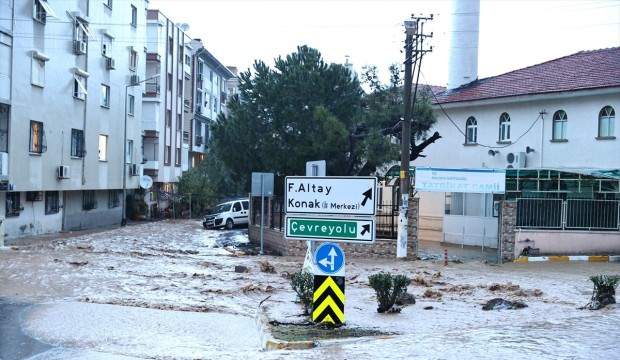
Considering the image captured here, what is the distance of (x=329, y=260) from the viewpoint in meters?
9.41

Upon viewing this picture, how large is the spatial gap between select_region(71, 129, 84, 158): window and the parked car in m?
9.46

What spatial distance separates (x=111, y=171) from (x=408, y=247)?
887 inches

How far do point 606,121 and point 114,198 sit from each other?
30.1 metres

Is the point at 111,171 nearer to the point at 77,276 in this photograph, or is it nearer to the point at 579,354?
the point at 77,276

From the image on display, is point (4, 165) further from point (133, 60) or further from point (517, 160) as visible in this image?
point (517, 160)

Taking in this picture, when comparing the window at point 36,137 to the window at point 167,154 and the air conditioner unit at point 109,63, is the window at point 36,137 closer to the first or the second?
the air conditioner unit at point 109,63

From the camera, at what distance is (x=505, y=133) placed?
3141 cm

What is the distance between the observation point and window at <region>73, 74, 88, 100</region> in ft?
109

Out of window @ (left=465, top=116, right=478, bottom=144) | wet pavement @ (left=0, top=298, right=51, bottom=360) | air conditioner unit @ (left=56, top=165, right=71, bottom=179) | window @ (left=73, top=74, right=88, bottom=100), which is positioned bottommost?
wet pavement @ (left=0, top=298, right=51, bottom=360)

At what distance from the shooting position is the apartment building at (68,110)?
89.2ft

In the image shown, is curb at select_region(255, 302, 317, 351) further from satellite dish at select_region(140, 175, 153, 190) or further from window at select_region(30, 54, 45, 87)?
satellite dish at select_region(140, 175, 153, 190)

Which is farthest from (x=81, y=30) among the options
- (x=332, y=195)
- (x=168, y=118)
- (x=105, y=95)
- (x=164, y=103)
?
(x=332, y=195)

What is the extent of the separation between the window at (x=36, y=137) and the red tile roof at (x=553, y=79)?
772 inches

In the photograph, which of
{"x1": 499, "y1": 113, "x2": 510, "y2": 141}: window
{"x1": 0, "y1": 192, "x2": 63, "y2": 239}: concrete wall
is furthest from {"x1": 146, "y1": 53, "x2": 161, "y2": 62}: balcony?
{"x1": 499, "y1": 113, "x2": 510, "y2": 141}: window
